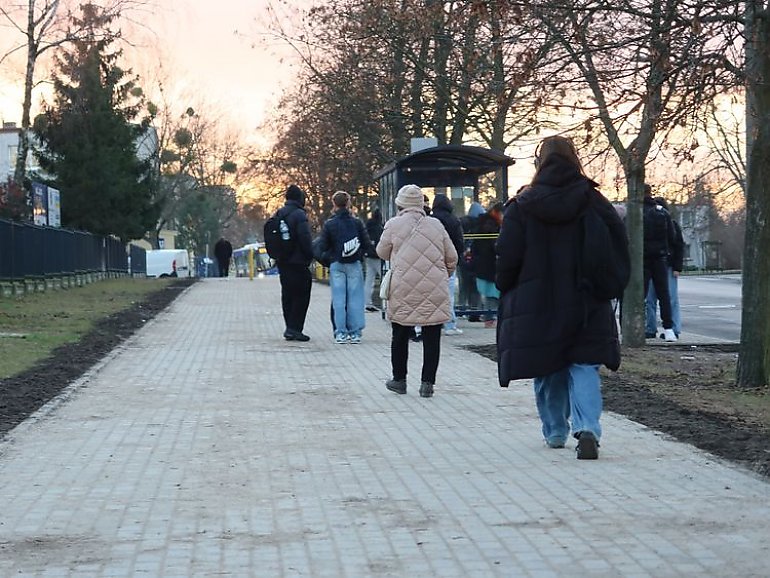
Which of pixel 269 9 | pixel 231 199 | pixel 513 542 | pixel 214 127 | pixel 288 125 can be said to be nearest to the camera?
pixel 513 542

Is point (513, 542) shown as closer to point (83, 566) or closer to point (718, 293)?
point (83, 566)

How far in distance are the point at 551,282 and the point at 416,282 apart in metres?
3.71

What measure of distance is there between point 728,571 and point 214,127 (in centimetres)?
8348

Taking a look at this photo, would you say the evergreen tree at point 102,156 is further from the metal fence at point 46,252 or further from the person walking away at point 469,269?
the person walking away at point 469,269

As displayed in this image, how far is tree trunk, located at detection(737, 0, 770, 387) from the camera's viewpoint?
1175 cm

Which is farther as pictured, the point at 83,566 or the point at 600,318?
the point at 600,318

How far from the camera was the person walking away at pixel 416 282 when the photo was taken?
1195cm

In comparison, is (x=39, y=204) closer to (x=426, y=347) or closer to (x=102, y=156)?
(x=102, y=156)

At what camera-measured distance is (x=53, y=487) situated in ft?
25.1

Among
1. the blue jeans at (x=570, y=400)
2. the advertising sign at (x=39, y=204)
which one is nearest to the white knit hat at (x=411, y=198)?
the blue jeans at (x=570, y=400)

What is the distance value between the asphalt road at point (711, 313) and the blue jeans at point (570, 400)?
11.0 m

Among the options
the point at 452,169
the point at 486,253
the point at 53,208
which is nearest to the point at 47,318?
the point at 452,169

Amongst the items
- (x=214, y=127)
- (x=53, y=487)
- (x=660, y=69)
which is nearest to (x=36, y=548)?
(x=53, y=487)

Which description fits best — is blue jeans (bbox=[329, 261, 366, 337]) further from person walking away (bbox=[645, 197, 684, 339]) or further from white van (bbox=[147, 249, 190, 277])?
white van (bbox=[147, 249, 190, 277])
